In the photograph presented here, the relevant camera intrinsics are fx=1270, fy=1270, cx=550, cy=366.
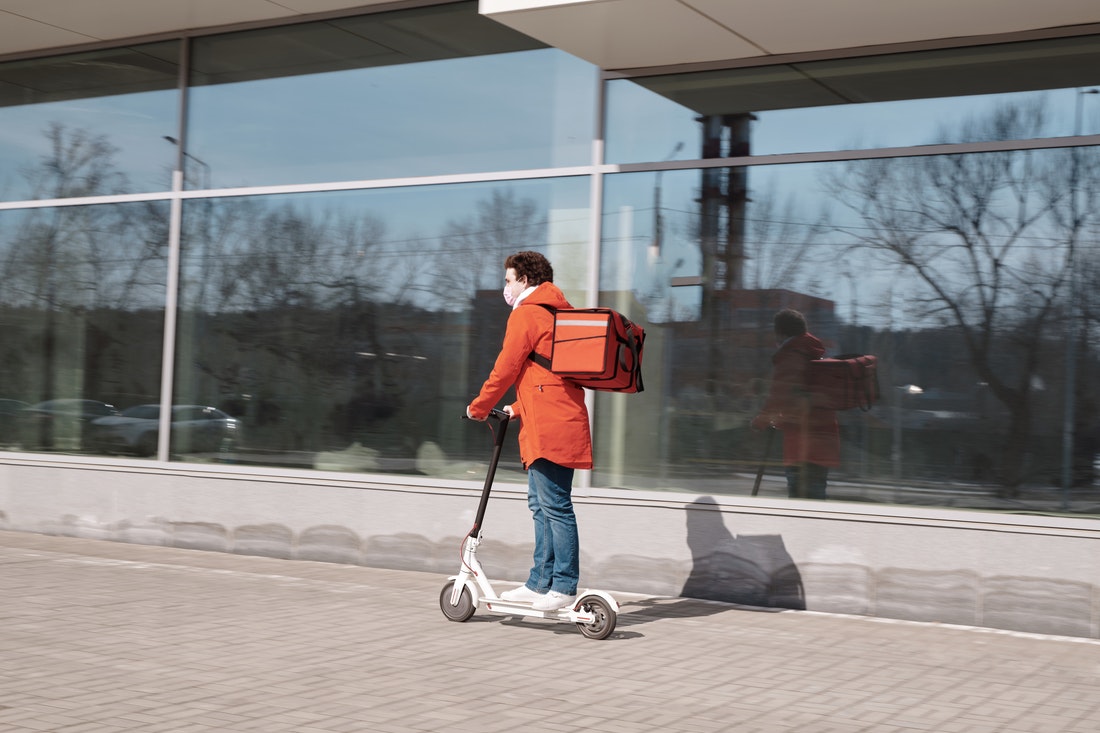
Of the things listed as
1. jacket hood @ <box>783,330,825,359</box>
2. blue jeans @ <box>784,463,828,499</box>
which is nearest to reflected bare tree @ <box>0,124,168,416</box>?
jacket hood @ <box>783,330,825,359</box>

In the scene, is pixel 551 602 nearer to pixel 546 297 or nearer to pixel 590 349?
pixel 590 349

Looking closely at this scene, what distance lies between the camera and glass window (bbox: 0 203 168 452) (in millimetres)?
11023

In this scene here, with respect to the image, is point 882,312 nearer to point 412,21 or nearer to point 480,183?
point 480,183

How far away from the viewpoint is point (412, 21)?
9953 mm

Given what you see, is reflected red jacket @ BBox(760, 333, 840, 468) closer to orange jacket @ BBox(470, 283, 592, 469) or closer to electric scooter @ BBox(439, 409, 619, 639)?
orange jacket @ BBox(470, 283, 592, 469)

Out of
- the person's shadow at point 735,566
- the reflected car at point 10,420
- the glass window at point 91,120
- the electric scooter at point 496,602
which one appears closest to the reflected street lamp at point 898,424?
the person's shadow at point 735,566

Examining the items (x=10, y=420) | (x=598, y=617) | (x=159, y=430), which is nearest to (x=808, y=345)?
(x=598, y=617)

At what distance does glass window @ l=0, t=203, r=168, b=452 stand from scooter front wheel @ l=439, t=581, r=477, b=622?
473cm

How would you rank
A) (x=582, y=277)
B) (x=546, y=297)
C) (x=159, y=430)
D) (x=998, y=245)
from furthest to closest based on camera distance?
(x=159, y=430), (x=582, y=277), (x=998, y=245), (x=546, y=297)

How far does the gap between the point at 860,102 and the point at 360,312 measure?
13.5 ft

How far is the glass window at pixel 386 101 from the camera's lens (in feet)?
30.9

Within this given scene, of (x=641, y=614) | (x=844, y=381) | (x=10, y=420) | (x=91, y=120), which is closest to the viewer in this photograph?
(x=641, y=614)

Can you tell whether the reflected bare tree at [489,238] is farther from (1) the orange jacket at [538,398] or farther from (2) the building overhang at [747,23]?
(1) the orange jacket at [538,398]

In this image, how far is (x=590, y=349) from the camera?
667 cm
